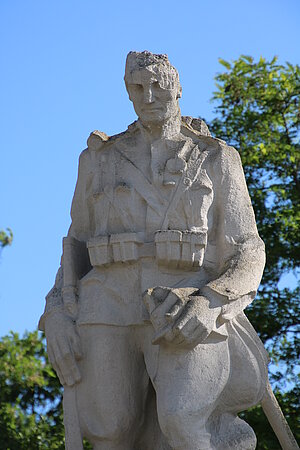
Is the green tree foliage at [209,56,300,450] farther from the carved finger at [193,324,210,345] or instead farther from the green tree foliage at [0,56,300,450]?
the carved finger at [193,324,210,345]

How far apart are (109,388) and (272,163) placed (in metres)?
9.65

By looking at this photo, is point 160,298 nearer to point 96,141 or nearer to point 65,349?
point 65,349

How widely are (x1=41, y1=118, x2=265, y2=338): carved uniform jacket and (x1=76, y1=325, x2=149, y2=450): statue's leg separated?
122 millimetres

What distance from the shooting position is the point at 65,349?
28.5 feet

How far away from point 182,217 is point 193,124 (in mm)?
1027

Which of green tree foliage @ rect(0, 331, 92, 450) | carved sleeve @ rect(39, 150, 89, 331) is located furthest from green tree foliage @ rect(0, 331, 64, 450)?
carved sleeve @ rect(39, 150, 89, 331)

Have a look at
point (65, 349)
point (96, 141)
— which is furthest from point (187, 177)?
point (65, 349)

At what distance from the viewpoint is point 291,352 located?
16.5 m

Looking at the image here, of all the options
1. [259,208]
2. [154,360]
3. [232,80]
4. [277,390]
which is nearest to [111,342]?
[154,360]

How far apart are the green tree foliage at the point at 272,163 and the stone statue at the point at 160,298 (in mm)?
7539

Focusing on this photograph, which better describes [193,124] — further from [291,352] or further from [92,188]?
[291,352]

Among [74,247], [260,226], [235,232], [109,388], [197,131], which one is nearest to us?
[109,388]

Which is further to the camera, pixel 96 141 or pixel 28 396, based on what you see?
pixel 28 396

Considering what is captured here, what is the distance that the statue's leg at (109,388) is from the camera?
8570 mm
